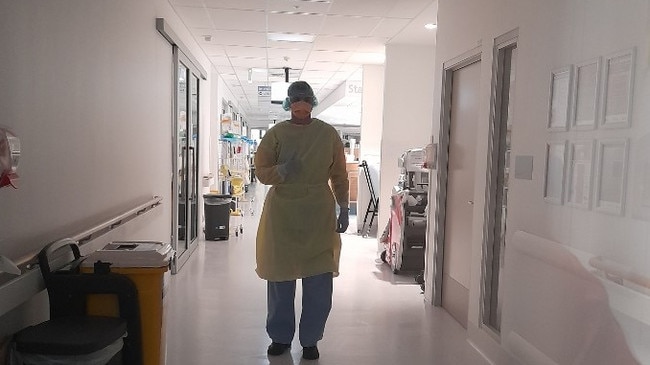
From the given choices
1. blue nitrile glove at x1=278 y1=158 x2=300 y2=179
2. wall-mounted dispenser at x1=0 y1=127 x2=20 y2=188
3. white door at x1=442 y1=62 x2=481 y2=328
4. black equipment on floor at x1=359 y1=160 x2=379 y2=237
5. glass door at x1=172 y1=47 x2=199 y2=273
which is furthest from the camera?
black equipment on floor at x1=359 y1=160 x2=379 y2=237

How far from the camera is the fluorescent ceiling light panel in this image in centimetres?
623

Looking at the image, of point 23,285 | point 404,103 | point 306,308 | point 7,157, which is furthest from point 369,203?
point 7,157

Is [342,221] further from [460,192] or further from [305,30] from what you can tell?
[305,30]

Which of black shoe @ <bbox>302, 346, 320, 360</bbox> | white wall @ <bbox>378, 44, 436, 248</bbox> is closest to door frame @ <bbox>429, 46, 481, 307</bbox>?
black shoe @ <bbox>302, 346, 320, 360</bbox>

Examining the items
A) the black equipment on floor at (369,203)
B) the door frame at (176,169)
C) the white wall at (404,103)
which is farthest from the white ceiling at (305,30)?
the black equipment on floor at (369,203)

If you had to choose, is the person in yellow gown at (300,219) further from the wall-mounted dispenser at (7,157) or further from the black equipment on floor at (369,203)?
the black equipment on floor at (369,203)

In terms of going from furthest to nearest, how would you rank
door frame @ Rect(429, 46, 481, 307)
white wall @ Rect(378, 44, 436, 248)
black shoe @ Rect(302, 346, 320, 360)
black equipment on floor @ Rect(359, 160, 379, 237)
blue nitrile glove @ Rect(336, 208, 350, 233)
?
black equipment on floor @ Rect(359, 160, 379, 237) < white wall @ Rect(378, 44, 436, 248) < door frame @ Rect(429, 46, 481, 307) < blue nitrile glove @ Rect(336, 208, 350, 233) < black shoe @ Rect(302, 346, 320, 360)

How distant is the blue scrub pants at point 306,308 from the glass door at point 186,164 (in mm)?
2422

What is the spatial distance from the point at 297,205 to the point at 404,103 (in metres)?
4.01

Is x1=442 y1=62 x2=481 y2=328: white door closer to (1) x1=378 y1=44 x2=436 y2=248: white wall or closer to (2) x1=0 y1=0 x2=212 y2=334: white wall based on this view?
(1) x1=378 y1=44 x2=436 y2=248: white wall

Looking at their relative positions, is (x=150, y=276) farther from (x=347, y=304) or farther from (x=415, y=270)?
(x=415, y=270)

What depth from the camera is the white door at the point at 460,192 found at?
382cm

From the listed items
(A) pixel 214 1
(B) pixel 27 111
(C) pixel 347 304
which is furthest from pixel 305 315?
(A) pixel 214 1

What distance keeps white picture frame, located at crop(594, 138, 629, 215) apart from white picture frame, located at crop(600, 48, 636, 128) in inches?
3.3
